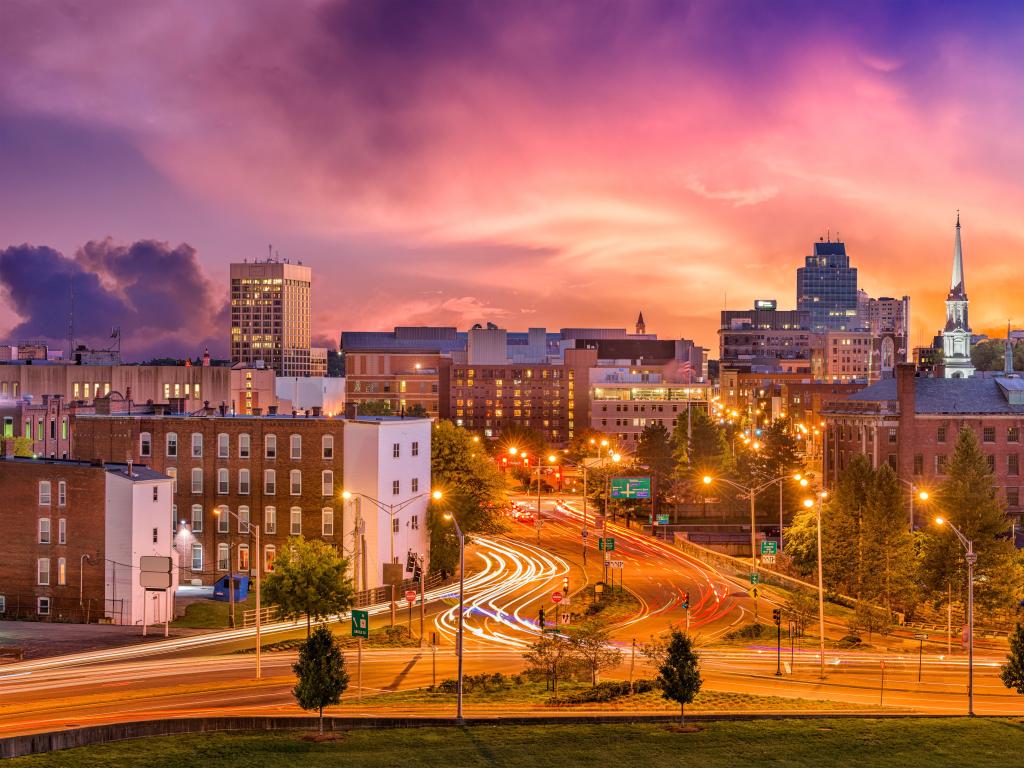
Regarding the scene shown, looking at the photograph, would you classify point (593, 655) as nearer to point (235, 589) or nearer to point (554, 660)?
point (554, 660)

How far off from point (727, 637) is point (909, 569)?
1737 centimetres

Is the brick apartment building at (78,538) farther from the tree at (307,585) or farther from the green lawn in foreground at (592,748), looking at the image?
the green lawn in foreground at (592,748)

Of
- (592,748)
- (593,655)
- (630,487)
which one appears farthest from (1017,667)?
(630,487)

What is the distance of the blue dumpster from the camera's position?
75812 mm

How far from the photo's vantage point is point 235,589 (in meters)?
75.8

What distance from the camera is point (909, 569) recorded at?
7612 cm

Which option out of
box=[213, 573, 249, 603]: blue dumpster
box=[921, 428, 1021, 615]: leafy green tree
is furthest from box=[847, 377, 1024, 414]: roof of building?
box=[213, 573, 249, 603]: blue dumpster

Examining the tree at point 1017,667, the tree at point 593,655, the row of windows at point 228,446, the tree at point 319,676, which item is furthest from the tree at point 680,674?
the row of windows at point 228,446

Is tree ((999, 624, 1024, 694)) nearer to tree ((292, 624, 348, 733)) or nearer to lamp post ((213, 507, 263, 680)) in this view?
tree ((292, 624, 348, 733))

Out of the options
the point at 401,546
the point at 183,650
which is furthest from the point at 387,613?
the point at 183,650

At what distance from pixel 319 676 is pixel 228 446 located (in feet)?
161

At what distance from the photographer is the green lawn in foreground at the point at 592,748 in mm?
34594

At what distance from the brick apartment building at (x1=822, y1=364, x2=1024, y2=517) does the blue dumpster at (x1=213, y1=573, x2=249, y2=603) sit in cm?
6742

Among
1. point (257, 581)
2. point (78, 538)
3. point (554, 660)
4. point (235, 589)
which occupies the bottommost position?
point (235, 589)
